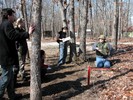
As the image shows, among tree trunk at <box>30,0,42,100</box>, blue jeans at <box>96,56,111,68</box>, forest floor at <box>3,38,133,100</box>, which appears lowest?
forest floor at <box>3,38,133,100</box>

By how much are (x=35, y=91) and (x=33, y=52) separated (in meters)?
0.92

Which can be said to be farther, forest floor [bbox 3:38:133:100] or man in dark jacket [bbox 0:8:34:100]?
forest floor [bbox 3:38:133:100]

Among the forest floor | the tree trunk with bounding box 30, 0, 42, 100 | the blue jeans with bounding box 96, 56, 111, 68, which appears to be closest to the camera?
the tree trunk with bounding box 30, 0, 42, 100

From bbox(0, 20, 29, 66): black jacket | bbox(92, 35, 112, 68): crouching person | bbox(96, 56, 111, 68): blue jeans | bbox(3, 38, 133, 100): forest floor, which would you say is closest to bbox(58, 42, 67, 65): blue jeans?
bbox(3, 38, 133, 100): forest floor

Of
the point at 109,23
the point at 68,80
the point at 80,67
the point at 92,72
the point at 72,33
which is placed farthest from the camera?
the point at 109,23

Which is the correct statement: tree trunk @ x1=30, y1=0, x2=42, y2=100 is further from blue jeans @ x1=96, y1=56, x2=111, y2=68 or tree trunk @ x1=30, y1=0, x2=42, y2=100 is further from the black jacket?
blue jeans @ x1=96, y1=56, x2=111, y2=68

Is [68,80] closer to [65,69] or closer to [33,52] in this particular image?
[65,69]

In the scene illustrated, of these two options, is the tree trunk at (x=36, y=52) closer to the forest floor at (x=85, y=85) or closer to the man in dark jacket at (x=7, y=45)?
the man in dark jacket at (x=7, y=45)

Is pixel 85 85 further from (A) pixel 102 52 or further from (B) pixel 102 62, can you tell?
(A) pixel 102 52

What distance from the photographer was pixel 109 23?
73062mm

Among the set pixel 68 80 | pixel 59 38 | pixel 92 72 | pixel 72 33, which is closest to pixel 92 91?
pixel 68 80

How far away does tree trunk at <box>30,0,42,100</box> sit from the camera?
6410 millimetres

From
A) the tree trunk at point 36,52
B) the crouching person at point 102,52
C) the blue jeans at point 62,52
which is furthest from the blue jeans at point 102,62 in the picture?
the tree trunk at point 36,52

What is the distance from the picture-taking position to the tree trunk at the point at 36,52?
252 inches
